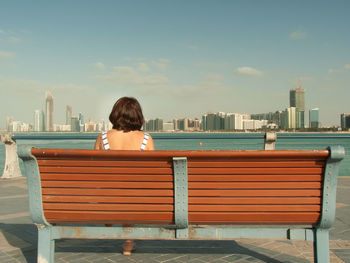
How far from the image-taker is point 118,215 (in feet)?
8.61

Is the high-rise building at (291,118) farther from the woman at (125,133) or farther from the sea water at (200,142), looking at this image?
the woman at (125,133)

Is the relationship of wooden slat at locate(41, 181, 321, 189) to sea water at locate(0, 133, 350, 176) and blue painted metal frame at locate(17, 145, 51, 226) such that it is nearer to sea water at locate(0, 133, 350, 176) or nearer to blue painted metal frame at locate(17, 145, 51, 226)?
blue painted metal frame at locate(17, 145, 51, 226)

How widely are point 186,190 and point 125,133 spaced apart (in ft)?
3.26

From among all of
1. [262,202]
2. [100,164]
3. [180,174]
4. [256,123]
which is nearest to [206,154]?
[180,174]

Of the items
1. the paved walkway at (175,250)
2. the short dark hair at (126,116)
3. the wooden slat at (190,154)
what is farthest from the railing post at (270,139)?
the wooden slat at (190,154)

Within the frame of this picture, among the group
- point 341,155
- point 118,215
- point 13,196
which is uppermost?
point 341,155

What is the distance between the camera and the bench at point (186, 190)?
96.7 inches

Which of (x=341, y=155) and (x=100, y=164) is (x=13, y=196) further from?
(x=341, y=155)

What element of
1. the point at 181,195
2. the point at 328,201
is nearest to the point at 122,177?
the point at 181,195

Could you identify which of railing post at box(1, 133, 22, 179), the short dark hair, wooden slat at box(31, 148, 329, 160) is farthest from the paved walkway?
railing post at box(1, 133, 22, 179)

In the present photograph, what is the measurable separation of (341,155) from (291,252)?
1.64 m

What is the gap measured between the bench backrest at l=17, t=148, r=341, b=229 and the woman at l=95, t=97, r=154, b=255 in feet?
2.28

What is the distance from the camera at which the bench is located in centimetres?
246

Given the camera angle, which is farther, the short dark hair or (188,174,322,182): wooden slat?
the short dark hair
